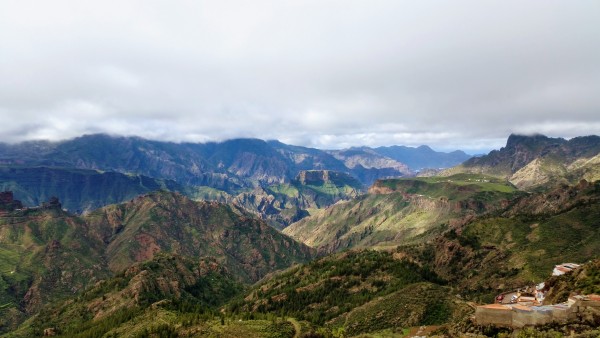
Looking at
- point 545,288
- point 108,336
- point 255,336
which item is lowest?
point 108,336

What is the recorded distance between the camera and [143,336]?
525 ft

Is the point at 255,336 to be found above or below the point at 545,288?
below

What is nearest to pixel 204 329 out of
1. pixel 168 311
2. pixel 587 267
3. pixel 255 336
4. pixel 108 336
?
pixel 255 336

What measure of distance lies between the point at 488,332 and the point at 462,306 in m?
85.3

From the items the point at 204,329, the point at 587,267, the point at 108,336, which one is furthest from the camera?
the point at 108,336

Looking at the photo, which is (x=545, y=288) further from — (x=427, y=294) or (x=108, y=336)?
(x=108, y=336)

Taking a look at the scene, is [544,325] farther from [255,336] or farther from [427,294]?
[427,294]

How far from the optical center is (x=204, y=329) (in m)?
158

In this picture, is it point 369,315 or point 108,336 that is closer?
point 108,336

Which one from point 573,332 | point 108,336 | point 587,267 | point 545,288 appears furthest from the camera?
point 108,336

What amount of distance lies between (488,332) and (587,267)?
54501mm

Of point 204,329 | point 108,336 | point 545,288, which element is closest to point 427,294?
point 545,288

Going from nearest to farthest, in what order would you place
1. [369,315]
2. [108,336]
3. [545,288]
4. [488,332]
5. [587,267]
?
[488,332], [587,267], [545,288], [108,336], [369,315]

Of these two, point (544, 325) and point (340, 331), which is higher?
point (544, 325)
